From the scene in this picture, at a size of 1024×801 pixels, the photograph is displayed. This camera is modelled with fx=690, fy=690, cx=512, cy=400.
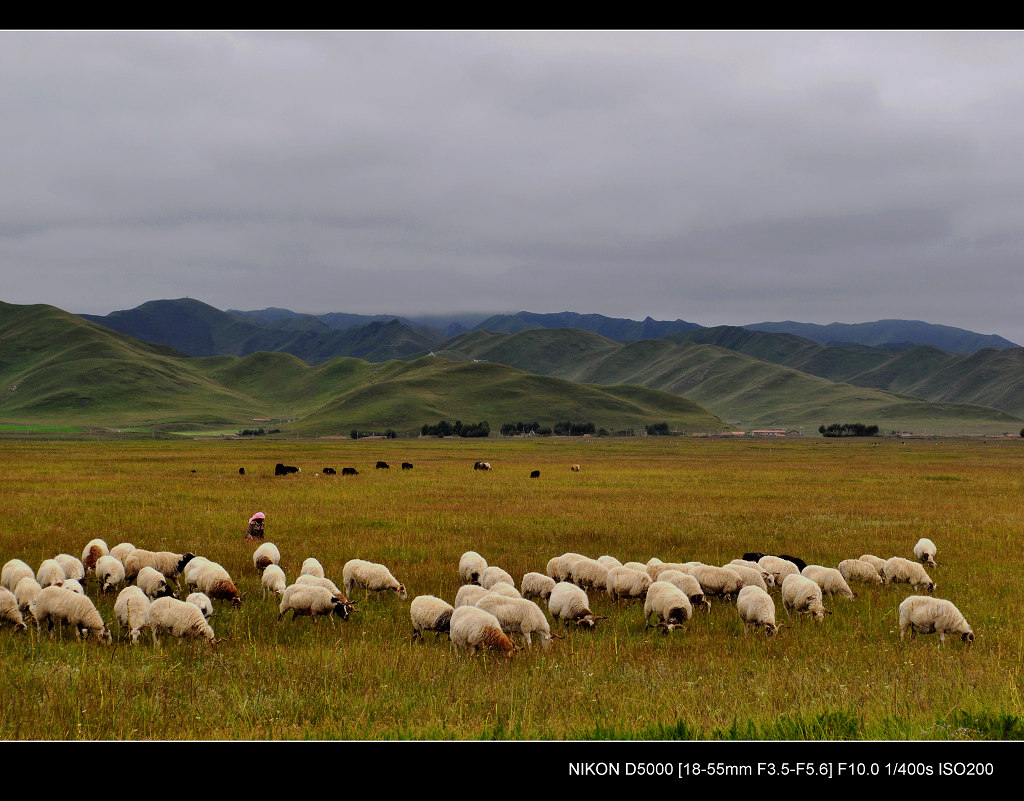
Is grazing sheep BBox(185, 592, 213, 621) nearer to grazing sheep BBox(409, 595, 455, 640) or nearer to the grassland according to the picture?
the grassland

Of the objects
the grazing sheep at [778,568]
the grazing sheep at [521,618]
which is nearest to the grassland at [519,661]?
the grazing sheep at [521,618]

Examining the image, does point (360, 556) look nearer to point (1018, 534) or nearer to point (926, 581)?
point (926, 581)

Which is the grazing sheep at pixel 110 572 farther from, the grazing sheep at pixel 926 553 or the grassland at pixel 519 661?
the grazing sheep at pixel 926 553

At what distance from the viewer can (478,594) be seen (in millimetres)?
12383

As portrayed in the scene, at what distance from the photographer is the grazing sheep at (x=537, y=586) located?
14.4 m

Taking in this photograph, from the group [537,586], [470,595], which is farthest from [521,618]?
[537,586]

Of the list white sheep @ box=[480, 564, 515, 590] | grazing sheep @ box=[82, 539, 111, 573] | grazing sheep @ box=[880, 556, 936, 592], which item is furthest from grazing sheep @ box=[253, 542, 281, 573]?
grazing sheep @ box=[880, 556, 936, 592]

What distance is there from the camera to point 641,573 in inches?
564

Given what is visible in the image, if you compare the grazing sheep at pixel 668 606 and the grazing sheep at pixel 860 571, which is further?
the grazing sheep at pixel 860 571

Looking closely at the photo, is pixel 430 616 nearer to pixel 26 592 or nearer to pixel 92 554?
pixel 26 592

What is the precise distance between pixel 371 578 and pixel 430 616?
3.60 metres

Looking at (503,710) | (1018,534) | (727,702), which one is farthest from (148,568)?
(1018,534)

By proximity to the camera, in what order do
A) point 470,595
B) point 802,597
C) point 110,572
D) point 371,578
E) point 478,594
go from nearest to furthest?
1. point 478,594
2. point 470,595
3. point 802,597
4. point 371,578
5. point 110,572

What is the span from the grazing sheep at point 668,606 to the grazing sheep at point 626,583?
1.35m
